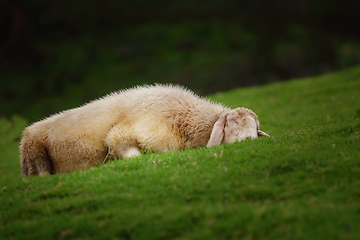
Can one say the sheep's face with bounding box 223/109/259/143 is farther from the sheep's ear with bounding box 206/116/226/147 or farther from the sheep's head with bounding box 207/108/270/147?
the sheep's ear with bounding box 206/116/226/147

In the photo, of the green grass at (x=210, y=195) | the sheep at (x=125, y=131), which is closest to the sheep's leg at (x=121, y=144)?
the sheep at (x=125, y=131)

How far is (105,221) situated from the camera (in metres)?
4.70

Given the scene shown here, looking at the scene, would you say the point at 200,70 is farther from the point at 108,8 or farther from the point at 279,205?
the point at 279,205

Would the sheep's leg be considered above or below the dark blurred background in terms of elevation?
below

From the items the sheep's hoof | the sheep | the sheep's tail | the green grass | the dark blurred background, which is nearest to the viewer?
the green grass

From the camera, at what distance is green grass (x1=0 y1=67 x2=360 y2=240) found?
425 centimetres

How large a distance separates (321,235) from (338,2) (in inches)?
1437

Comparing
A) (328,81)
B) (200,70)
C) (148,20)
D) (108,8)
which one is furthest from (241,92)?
(108,8)

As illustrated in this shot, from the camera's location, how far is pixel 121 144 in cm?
755

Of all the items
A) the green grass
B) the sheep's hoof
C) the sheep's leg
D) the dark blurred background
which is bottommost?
the green grass

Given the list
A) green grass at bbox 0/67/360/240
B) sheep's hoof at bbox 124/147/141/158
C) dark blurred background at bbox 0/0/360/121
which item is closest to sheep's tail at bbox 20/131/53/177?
green grass at bbox 0/67/360/240

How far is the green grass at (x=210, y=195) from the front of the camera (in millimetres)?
4250

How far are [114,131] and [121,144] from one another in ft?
1.04

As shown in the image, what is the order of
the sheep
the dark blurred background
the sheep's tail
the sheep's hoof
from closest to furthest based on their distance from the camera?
the sheep's hoof → the sheep → the sheep's tail → the dark blurred background
